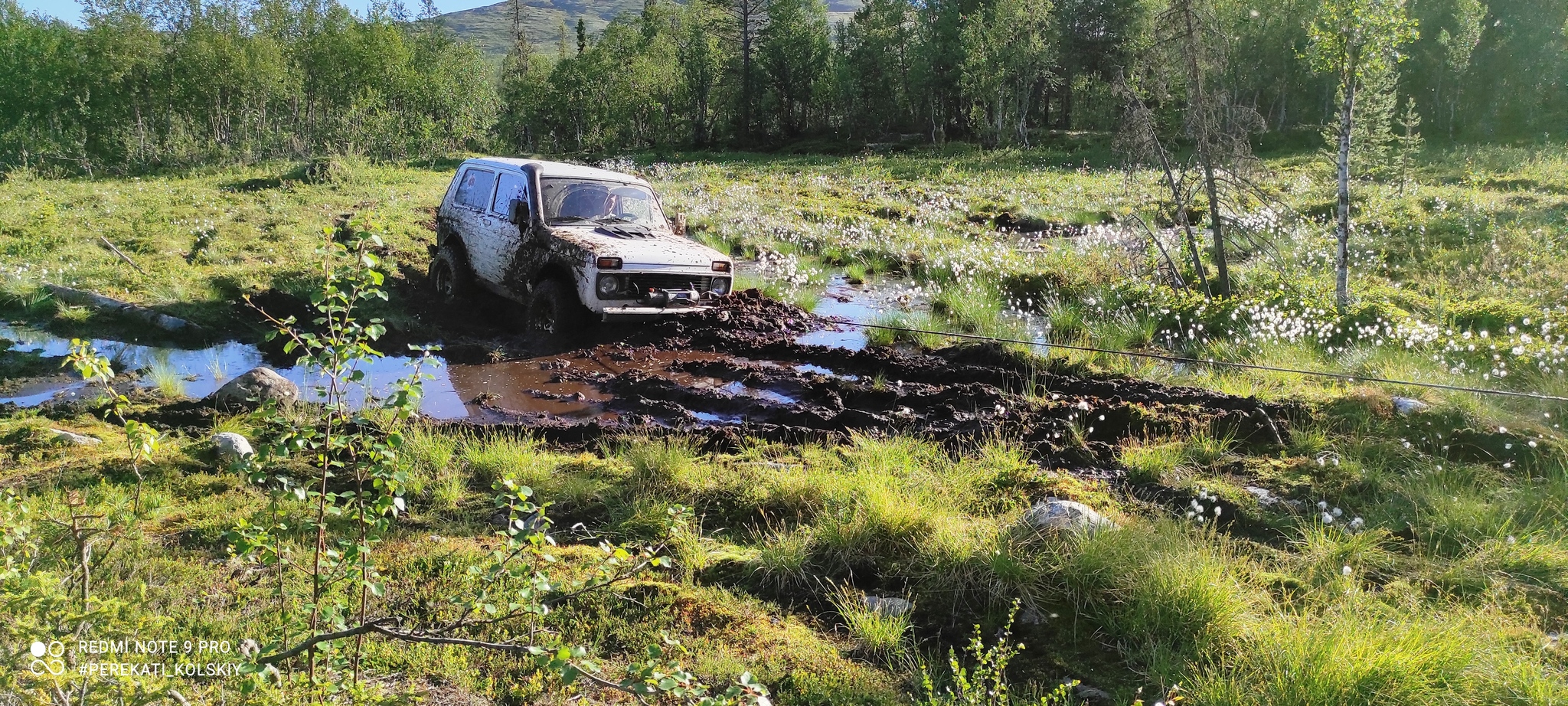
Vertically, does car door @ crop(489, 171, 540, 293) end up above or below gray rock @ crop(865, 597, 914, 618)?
above

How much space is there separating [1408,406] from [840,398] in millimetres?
4753

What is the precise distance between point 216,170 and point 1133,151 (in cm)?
2639

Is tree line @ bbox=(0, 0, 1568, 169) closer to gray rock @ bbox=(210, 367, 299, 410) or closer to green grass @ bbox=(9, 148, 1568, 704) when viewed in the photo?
green grass @ bbox=(9, 148, 1568, 704)

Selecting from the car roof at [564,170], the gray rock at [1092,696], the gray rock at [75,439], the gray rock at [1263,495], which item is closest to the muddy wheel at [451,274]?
the car roof at [564,170]

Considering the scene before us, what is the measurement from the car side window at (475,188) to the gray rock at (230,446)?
564 centimetres

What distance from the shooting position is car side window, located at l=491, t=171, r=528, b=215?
10266 mm

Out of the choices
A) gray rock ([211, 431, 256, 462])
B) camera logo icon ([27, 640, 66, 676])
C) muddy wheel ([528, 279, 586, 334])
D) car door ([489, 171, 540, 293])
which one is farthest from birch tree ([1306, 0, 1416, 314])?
camera logo icon ([27, 640, 66, 676])

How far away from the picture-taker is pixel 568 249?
9328 millimetres

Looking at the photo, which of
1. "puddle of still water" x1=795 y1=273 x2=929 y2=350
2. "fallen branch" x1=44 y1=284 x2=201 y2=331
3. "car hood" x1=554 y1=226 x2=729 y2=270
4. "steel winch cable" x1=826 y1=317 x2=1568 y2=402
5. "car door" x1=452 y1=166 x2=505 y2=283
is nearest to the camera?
"steel winch cable" x1=826 y1=317 x2=1568 y2=402

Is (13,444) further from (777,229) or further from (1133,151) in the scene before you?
(777,229)

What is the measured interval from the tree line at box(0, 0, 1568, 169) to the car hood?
596 inches

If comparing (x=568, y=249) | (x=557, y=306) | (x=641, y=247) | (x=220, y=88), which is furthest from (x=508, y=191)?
(x=220, y=88)

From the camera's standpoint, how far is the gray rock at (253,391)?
22.3ft

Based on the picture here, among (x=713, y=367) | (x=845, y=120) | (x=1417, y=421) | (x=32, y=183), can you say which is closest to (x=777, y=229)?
(x=713, y=367)
